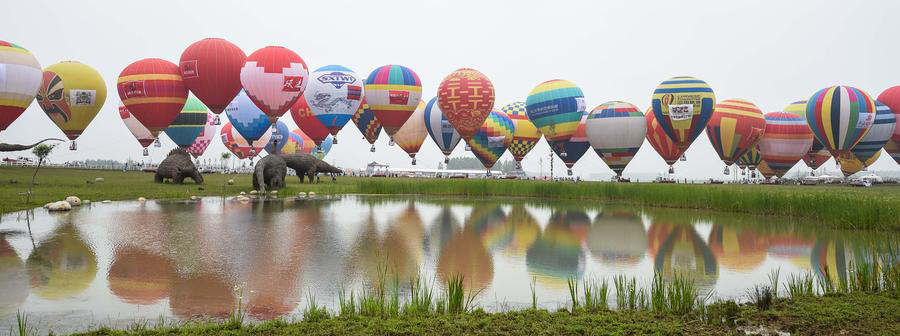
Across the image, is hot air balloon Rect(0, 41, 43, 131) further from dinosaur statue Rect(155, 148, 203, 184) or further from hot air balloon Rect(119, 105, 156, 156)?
hot air balloon Rect(119, 105, 156, 156)

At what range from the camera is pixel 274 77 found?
31609 mm

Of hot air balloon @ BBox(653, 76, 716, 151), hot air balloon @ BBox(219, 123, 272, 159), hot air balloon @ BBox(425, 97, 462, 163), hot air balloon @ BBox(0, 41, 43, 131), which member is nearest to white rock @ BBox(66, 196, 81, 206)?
hot air balloon @ BBox(0, 41, 43, 131)

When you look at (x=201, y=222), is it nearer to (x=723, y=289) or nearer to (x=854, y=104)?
(x=723, y=289)

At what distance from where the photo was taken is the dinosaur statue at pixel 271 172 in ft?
89.2

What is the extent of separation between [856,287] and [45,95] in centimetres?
3785

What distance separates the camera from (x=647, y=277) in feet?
29.4

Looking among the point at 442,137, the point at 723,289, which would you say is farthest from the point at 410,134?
the point at 723,289

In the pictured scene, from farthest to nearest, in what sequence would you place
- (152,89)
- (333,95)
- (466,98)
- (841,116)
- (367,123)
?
(367,123), (466,98), (333,95), (841,116), (152,89)

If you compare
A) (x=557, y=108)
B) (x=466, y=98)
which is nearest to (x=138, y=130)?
(x=466, y=98)

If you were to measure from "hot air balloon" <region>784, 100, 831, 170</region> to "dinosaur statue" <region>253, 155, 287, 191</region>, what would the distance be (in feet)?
123

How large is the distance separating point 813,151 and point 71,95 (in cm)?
5225

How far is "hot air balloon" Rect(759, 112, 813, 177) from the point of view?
140 feet

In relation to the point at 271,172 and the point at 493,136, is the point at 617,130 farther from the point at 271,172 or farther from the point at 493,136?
the point at 271,172

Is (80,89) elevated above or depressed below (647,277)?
above
